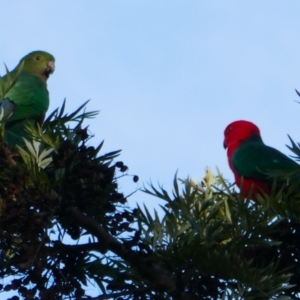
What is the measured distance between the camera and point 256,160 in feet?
16.7

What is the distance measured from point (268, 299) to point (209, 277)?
217 mm

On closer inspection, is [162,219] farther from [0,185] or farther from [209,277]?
[0,185]

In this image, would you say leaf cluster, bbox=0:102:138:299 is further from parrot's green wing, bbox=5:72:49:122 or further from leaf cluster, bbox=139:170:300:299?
parrot's green wing, bbox=5:72:49:122

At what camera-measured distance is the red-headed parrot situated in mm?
4871

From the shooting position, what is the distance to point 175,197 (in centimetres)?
266

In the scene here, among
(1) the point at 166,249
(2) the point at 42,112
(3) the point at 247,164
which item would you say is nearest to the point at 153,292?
(1) the point at 166,249

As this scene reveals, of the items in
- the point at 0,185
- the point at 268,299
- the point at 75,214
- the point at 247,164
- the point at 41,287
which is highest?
the point at 247,164

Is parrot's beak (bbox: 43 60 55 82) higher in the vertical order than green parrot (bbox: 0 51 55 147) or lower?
higher

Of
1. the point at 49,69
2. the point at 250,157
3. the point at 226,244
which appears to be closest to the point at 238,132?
the point at 250,157

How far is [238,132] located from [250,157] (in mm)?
743

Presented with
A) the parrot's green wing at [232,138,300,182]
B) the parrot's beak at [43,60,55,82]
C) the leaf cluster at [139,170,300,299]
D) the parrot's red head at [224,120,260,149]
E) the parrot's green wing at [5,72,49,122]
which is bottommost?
the leaf cluster at [139,170,300,299]

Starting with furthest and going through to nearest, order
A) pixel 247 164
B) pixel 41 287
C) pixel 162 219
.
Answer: pixel 247 164
pixel 162 219
pixel 41 287

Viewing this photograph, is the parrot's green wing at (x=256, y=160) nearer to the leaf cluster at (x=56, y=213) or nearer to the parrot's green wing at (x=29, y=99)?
the parrot's green wing at (x=29, y=99)

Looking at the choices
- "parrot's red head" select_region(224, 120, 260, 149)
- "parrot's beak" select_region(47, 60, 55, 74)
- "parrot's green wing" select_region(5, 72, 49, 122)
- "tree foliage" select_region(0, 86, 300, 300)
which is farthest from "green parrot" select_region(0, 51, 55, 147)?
"parrot's red head" select_region(224, 120, 260, 149)
